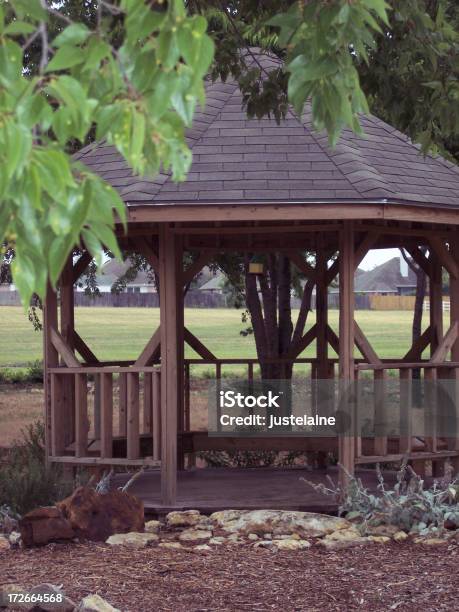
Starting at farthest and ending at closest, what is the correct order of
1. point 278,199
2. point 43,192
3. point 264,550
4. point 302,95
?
point 278,199
point 264,550
point 302,95
point 43,192

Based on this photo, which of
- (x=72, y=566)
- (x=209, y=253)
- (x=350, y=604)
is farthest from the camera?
(x=209, y=253)

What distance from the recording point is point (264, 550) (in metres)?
7.60

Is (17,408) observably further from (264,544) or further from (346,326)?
(264,544)

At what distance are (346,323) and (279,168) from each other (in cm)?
161

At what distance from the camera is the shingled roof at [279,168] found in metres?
8.66

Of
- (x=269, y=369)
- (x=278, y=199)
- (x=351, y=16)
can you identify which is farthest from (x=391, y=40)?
(x=269, y=369)

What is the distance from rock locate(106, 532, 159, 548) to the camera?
25.2 ft

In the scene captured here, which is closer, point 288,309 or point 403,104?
point 403,104

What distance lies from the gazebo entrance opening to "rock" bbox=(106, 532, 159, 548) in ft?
3.49

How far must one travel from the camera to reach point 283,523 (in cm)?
818

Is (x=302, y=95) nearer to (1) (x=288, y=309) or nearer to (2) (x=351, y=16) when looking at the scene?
(2) (x=351, y=16)

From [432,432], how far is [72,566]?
432cm

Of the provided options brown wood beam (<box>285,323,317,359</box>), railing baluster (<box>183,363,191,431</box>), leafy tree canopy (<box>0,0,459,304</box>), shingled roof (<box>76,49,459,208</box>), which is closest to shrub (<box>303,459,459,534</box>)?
shingled roof (<box>76,49,459,208</box>)

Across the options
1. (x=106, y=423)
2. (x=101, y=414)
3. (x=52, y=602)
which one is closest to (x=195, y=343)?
(x=101, y=414)
